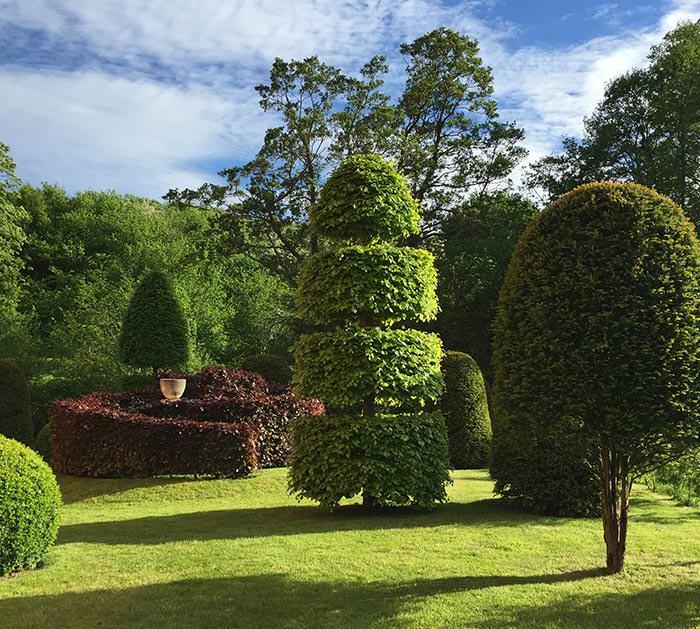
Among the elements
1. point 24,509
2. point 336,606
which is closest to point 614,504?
point 336,606

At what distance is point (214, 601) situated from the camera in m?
5.39

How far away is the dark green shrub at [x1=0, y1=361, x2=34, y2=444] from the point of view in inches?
623

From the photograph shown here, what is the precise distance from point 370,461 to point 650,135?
2062 cm

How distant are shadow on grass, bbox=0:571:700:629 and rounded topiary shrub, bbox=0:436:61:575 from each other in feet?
2.84

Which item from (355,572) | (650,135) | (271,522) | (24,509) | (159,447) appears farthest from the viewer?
(650,135)

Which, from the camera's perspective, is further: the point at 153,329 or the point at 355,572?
the point at 153,329

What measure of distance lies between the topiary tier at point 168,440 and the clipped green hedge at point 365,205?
4.68m

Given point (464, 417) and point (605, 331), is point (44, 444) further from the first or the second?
point (605, 331)

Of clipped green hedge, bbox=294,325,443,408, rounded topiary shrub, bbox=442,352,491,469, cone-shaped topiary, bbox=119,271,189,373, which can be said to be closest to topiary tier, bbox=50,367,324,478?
clipped green hedge, bbox=294,325,443,408

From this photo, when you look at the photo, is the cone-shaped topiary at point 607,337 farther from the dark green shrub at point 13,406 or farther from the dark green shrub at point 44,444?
the dark green shrub at point 13,406

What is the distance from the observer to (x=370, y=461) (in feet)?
29.5

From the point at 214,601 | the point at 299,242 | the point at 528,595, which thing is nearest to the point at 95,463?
the point at 214,601

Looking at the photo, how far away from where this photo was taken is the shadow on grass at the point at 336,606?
4.89 metres

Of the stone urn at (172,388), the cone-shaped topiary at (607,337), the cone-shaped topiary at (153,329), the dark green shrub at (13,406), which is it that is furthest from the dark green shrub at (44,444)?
the cone-shaped topiary at (607,337)
